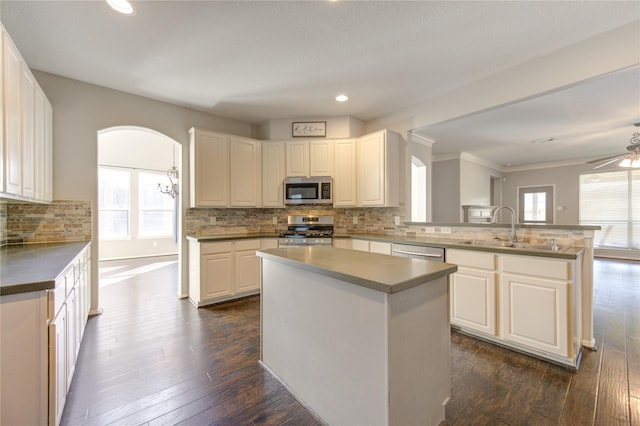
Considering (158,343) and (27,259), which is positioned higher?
(27,259)

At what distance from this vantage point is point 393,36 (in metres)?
2.26

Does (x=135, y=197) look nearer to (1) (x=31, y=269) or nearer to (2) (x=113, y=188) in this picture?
(2) (x=113, y=188)

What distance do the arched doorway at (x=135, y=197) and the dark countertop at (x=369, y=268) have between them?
5.76 meters

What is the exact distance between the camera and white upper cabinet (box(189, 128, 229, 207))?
12.0 ft

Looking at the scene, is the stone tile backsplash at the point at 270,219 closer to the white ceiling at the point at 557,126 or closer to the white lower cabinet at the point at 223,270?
the white lower cabinet at the point at 223,270

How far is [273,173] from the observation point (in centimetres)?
420

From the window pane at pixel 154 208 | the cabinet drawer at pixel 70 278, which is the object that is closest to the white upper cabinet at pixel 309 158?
the cabinet drawer at pixel 70 278

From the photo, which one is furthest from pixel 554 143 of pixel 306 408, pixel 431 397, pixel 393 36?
pixel 306 408

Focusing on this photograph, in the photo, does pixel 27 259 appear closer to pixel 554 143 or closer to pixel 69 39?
pixel 69 39

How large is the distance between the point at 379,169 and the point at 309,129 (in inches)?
51.0

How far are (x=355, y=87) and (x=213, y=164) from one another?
2.17 m

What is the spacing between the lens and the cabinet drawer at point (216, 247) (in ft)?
11.3

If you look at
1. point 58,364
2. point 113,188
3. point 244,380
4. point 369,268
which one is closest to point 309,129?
point 369,268

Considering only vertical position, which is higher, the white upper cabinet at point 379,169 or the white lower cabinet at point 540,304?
the white upper cabinet at point 379,169
